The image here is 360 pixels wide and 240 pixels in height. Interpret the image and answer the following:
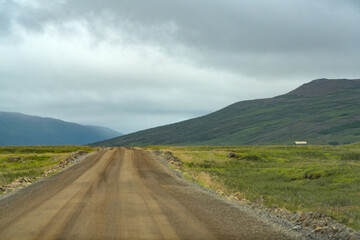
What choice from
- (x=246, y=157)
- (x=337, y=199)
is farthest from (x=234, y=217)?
(x=246, y=157)

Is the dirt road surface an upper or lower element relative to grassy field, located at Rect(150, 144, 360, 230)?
upper

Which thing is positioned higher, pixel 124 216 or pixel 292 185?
pixel 124 216

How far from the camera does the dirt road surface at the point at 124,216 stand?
1045 centimetres

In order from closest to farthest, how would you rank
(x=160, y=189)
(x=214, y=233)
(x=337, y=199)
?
(x=214, y=233) < (x=160, y=189) < (x=337, y=199)

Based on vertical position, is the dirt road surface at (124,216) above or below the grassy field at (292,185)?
above

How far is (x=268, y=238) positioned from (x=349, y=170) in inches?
1554

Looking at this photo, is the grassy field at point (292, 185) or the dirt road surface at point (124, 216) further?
the grassy field at point (292, 185)

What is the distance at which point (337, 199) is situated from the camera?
2938 centimetres

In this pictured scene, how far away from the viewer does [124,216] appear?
41.9 feet

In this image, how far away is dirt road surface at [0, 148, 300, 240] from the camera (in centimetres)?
1045

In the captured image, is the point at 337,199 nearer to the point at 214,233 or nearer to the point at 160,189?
the point at 160,189

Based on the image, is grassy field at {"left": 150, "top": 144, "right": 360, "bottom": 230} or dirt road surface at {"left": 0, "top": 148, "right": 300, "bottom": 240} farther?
grassy field at {"left": 150, "top": 144, "right": 360, "bottom": 230}

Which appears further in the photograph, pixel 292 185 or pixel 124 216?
pixel 292 185

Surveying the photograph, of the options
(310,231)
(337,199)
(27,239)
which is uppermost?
(27,239)
